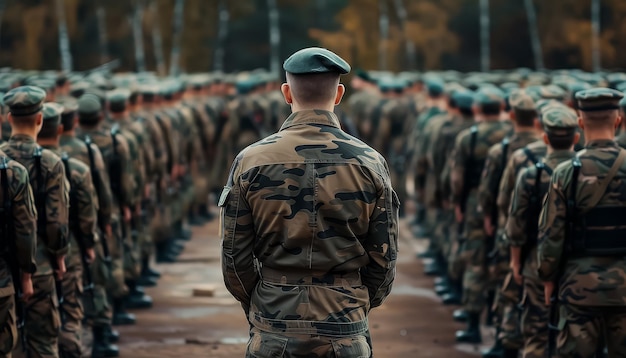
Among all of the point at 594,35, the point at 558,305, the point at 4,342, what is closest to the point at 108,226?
the point at 4,342

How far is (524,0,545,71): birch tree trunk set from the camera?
3183cm

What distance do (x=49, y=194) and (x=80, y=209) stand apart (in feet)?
3.01

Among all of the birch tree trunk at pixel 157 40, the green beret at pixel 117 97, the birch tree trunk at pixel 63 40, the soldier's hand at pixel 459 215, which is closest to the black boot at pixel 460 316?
the soldier's hand at pixel 459 215

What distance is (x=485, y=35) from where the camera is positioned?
32.8 metres

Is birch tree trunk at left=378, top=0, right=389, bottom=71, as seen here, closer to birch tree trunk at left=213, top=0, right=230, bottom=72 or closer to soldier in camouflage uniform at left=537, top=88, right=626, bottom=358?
birch tree trunk at left=213, top=0, right=230, bottom=72

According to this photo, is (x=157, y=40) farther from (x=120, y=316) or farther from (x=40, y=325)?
(x=40, y=325)

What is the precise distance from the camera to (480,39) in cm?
3284

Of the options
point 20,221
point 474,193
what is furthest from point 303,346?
point 474,193

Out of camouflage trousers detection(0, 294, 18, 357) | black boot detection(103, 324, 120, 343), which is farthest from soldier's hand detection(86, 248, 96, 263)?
camouflage trousers detection(0, 294, 18, 357)

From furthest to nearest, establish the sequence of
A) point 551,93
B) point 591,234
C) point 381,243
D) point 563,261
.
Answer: point 551,93, point 563,261, point 591,234, point 381,243

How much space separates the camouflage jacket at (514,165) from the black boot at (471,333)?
6.07ft

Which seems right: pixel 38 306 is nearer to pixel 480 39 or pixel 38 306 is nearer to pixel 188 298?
pixel 188 298

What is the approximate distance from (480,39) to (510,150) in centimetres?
2399

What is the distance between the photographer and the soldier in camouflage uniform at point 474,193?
10.2 m
